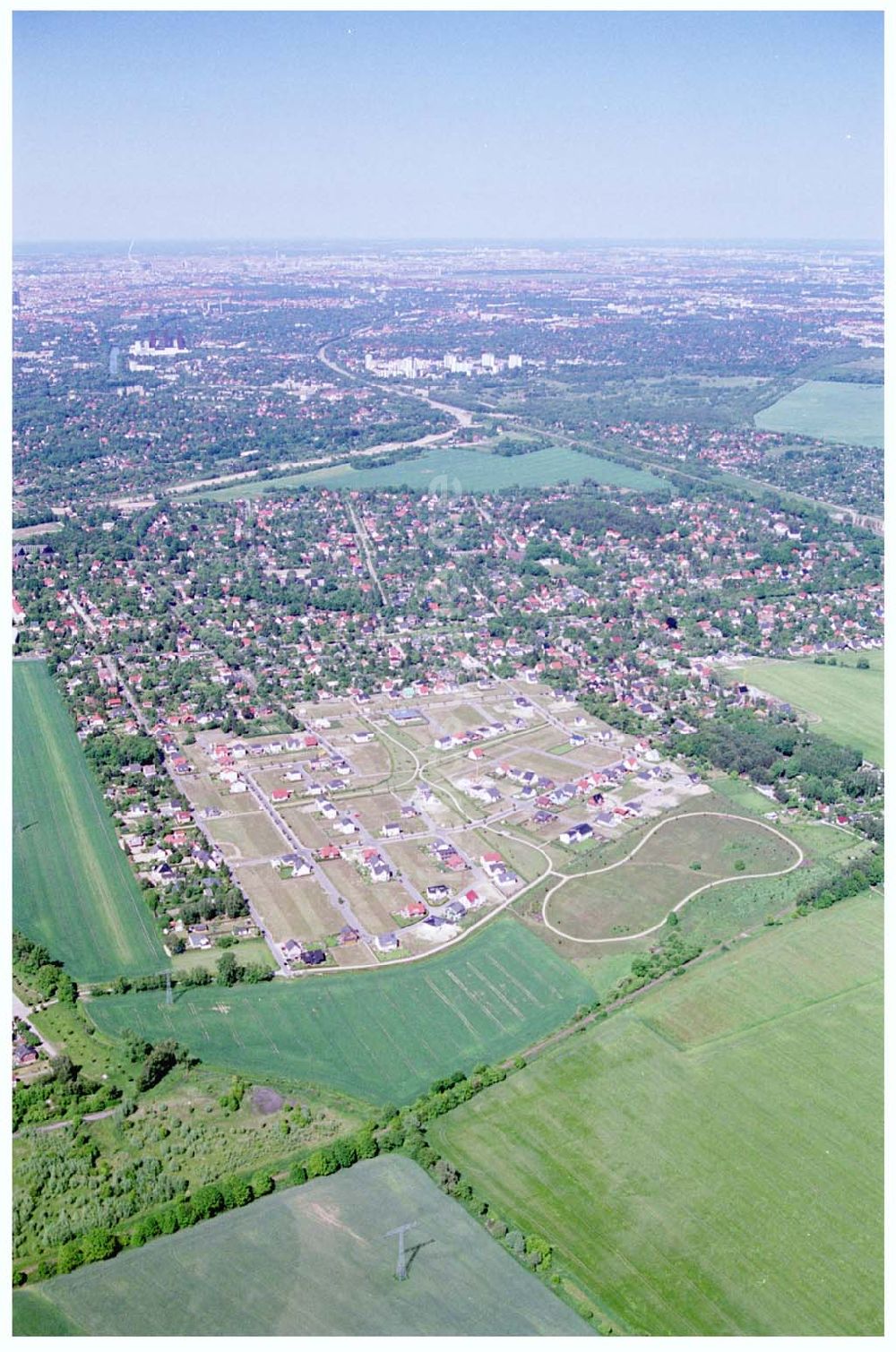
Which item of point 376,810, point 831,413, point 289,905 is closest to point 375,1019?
point 289,905

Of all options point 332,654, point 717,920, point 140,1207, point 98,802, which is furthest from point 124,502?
point 140,1207

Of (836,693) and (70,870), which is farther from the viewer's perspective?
(836,693)

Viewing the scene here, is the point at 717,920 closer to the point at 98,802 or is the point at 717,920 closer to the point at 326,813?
the point at 326,813

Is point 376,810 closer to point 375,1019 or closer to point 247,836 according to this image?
point 247,836

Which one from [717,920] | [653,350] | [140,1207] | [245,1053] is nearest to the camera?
[140,1207]

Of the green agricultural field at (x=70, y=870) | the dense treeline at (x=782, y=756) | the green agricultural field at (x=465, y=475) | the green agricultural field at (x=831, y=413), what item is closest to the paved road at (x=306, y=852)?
the green agricultural field at (x=70, y=870)

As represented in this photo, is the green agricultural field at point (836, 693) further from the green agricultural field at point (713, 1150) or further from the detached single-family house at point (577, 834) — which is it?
the green agricultural field at point (713, 1150)
